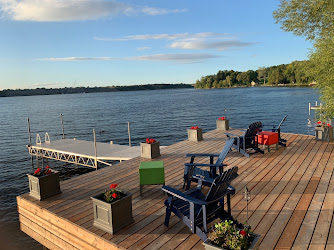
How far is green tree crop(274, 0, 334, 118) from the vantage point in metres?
8.66

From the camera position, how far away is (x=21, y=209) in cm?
502

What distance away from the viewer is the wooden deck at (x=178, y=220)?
3.44 m

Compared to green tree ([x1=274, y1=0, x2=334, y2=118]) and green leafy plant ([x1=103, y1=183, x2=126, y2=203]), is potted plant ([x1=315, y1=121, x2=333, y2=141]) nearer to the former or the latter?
green tree ([x1=274, y1=0, x2=334, y2=118])

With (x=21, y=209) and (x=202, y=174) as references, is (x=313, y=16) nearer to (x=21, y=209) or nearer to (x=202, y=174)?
(x=202, y=174)

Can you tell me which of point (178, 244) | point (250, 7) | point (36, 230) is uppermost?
point (250, 7)

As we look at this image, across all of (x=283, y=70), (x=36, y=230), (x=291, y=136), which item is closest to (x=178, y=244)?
(x=36, y=230)

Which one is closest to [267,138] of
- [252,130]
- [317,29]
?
[252,130]

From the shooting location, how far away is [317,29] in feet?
35.7

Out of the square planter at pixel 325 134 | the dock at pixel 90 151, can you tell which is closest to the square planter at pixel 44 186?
the dock at pixel 90 151

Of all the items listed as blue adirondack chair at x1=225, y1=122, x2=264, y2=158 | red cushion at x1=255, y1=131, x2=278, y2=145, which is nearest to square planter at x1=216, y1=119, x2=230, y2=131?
red cushion at x1=255, y1=131, x2=278, y2=145

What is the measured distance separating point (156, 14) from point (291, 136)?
20.3 meters

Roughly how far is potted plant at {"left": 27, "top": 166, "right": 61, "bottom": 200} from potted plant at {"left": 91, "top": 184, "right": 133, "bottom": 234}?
1780mm

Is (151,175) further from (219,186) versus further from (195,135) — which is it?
(195,135)

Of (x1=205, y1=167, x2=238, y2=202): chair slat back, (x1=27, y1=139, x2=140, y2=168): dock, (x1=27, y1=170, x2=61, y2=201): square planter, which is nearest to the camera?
(x1=205, y1=167, x2=238, y2=202): chair slat back
